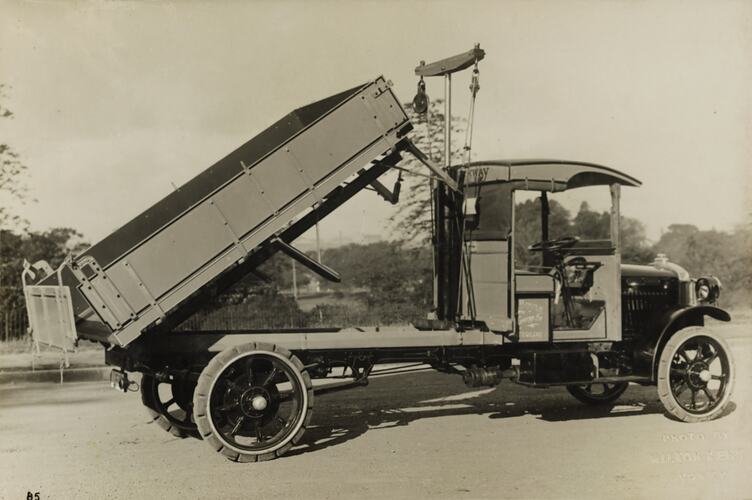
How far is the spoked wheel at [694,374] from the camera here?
24.3 ft

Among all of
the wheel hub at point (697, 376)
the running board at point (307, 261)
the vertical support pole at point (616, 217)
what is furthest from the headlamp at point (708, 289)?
the running board at point (307, 261)

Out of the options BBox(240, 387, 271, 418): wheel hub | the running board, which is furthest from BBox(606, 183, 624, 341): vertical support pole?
BBox(240, 387, 271, 418): wheel hub

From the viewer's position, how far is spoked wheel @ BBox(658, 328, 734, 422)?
7.39 metres

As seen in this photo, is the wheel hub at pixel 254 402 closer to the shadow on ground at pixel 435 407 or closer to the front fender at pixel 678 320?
the shadow on ground at pixel 435 407

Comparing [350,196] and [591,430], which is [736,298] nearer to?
[591,430]

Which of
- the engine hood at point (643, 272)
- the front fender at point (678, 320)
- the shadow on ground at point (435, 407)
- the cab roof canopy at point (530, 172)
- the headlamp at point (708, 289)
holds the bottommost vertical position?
the shadow on ground at point (435, 407)

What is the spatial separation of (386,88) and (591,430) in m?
4.12

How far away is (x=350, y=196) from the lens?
716cm

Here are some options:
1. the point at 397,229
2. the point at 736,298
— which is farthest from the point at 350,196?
the point at 736,298

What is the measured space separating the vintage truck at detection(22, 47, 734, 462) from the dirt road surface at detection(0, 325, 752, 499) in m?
0.42

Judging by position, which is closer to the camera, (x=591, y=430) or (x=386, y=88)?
(x=386, y=88)

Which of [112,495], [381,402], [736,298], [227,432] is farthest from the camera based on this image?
[736,298]

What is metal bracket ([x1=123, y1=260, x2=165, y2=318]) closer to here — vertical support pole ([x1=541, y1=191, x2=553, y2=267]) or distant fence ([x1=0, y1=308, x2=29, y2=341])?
vertical support pole ([x1=541, y1=191, x2=553, y2=267])

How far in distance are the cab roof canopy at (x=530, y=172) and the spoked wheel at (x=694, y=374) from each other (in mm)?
2118
